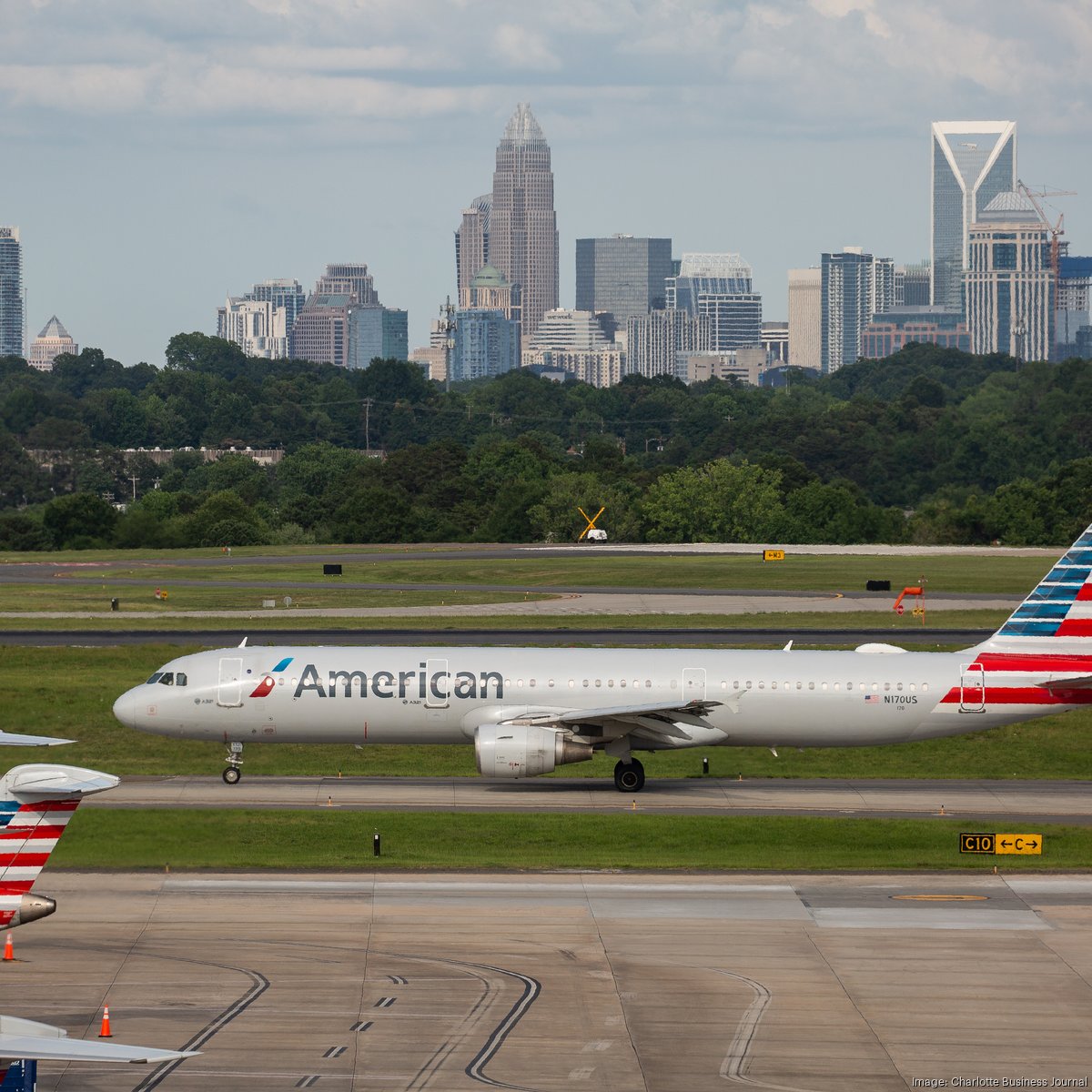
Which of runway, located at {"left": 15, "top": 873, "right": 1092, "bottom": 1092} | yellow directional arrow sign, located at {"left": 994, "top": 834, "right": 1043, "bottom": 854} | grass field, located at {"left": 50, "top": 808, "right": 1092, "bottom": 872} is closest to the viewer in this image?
runway, located at {"left": 15, "top": 873, "right": 1092, "bottom": 1092}

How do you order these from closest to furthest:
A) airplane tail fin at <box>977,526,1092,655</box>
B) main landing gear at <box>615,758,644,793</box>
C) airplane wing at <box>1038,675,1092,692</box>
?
airplane wing at <box>1038,675,1092,692</box> → main landing gear at <box>615,758,644,793</box> → airplane tail fin at <box>977,526,1092,655</box>

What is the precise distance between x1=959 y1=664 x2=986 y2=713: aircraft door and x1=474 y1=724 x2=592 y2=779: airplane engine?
10581 mm

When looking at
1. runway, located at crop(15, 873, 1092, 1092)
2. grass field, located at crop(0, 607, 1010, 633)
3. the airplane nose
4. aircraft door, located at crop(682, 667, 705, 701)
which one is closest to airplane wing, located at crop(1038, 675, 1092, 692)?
aircraft door, located at crop(682, 667, 705, 701)

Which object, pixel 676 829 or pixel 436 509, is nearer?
pixel 676 829

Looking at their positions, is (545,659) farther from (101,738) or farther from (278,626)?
(278,626)

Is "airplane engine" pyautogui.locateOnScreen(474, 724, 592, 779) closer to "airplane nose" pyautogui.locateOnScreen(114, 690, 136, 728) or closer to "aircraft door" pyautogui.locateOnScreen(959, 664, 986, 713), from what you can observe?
"airplane nose" pyautogui.locateOnScreen(114, 690, 136, 728)

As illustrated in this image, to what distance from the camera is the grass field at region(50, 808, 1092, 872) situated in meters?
40.0

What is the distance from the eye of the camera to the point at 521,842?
42.2m

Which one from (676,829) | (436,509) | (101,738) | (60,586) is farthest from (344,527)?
(676,829)

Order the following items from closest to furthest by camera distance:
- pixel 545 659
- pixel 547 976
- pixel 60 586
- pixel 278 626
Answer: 1. pixel 547 976
2. pixel 545 659
3. pixel 278 626
4. pixel 60 586

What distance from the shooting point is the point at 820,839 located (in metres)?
43.0

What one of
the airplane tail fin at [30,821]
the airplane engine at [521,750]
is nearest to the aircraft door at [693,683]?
the airplane engine at [521,750]

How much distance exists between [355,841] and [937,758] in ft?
70.2

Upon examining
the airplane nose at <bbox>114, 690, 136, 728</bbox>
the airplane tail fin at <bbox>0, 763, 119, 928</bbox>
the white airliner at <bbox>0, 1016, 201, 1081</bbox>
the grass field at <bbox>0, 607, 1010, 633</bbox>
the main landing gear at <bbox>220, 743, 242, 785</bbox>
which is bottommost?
the main landing gear at <bbox>220, 743, 242, 785</bbox>
